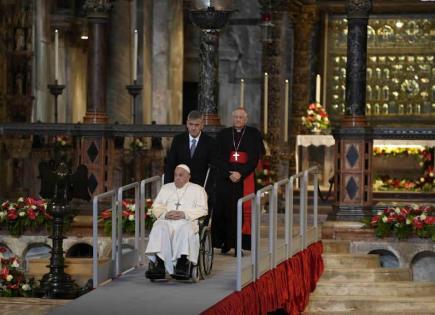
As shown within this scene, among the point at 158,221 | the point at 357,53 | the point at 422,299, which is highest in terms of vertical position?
the point at 357,53

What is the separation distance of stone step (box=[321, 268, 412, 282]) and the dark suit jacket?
2.88 metres

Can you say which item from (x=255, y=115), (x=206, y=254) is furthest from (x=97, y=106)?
(x=255, y=115)

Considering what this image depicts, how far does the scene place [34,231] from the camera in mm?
21047

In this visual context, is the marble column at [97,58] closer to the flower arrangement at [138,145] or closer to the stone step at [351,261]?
the flower arrangement at [138,145]

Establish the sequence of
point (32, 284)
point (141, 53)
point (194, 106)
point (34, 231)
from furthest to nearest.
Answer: point (194, 106)
point (141, 53)
point (34, 231)
point (32, 284)

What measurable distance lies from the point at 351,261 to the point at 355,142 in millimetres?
2323

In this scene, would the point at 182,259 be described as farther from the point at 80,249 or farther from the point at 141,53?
the point at 141,53

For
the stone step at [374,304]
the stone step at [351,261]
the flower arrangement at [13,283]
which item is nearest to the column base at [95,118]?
the stone step at [351,261]

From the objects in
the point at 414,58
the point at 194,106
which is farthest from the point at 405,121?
the point at 194,106

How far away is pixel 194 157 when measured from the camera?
58.7ft

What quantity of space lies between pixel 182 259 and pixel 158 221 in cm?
53

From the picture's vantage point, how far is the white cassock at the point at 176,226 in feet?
53.4

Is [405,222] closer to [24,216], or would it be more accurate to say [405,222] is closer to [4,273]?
[24,216]

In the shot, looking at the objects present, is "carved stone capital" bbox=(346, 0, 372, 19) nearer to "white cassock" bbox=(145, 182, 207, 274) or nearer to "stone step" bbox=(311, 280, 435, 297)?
"stone step" bbox=(311, 280, 435, 297)
